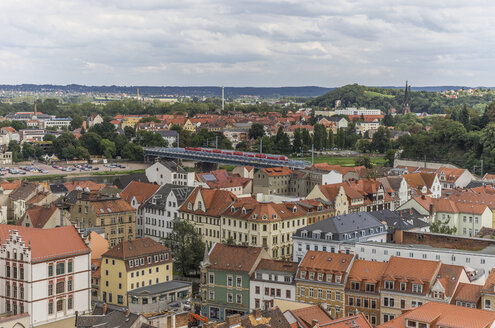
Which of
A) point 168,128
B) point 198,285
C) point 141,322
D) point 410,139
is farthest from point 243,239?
point 168,128

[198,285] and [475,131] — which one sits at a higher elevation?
[475,131]

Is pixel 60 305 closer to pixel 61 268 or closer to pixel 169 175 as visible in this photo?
pixel 61 268

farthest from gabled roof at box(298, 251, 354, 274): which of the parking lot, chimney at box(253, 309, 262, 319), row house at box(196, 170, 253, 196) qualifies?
the parking lot

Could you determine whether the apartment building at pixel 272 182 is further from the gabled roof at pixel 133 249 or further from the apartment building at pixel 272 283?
the apartment building at pixel 272 283

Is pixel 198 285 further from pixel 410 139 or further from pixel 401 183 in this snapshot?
pixel 410 139

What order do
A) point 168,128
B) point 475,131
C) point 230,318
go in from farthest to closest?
1. point 168,128
2. point 475,131
3. point 230,318

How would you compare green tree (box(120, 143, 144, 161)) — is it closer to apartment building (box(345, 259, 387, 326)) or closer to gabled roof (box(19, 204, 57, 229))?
gabled roof (box(19, 204, 57, 229))
